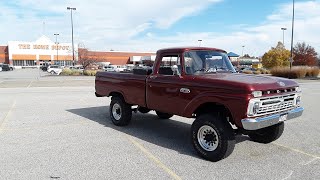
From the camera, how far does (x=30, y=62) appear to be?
105875mm

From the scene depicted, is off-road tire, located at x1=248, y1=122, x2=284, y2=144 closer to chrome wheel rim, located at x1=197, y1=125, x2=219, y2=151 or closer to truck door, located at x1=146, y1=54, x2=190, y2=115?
chrome wheel rim, located at x1=197, y1=125, x2=219, y2=151

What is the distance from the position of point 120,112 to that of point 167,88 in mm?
2230

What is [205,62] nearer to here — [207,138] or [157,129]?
[207,138]

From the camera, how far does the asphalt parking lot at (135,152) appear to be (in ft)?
16.3

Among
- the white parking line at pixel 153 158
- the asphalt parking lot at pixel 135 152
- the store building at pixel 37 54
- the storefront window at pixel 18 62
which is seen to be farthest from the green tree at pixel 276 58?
the storefront window at pixel 18 62

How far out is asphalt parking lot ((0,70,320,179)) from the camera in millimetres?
4977

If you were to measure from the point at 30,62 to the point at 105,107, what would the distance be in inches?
4073

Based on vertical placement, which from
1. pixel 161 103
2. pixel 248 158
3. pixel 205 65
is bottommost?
pixel 248 158

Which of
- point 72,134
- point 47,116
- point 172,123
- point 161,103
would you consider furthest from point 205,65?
point 47,116

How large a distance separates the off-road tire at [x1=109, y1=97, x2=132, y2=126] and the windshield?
2501 mm

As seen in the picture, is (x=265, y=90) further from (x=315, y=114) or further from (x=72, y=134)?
(x=315, y=114)

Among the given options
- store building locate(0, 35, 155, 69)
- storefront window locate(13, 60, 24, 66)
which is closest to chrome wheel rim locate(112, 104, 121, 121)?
store building locate(0, 35, 155, 69)

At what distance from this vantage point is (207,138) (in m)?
5.83

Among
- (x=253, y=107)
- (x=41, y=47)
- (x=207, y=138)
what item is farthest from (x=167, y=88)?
(x=41, y=47)
